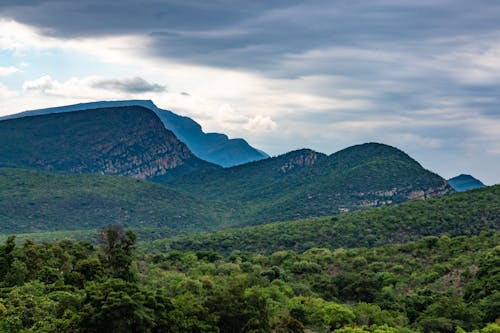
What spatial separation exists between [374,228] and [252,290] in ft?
241

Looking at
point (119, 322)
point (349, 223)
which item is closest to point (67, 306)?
point (119, 322)

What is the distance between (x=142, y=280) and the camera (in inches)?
2884

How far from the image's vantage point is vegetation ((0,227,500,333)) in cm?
4706

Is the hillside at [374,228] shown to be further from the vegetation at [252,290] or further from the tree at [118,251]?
the tree at [118,251]

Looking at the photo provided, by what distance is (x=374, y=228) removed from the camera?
132m

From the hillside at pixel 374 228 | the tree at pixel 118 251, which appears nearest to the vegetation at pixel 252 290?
the tree at pixel 118 251

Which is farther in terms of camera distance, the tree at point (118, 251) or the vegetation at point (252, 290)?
the tree at point (118, 251)

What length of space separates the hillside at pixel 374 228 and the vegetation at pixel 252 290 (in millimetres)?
19337

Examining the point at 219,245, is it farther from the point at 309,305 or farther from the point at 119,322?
the point at 119,322

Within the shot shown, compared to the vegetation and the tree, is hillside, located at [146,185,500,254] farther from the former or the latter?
the tree

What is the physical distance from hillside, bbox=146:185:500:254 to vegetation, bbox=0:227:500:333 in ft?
63.4

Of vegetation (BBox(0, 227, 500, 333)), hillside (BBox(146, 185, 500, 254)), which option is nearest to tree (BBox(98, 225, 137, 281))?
vegetation (BBox(0, 227, 500, 333))

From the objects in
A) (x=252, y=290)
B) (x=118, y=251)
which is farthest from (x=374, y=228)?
(x=118, y=251)

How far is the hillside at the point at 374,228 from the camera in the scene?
4938 inches
